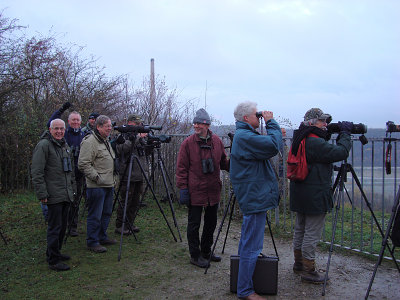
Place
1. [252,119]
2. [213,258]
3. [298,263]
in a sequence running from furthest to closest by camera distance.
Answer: [213,258] < [298,263] < [252,119]

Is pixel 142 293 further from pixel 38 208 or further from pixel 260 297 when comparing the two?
pixel 38 208

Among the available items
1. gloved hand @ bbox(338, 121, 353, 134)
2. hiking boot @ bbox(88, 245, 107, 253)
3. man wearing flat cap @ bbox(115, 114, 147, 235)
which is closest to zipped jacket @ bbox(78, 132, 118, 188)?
man wearing flat cap @ bbox(115, 114, 147, 235)

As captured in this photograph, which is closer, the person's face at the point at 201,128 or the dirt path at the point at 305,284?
the dirt path at the point at 305,284

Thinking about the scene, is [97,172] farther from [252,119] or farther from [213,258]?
[252,119]

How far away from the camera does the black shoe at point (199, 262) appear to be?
15.5 ft

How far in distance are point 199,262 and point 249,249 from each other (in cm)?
131

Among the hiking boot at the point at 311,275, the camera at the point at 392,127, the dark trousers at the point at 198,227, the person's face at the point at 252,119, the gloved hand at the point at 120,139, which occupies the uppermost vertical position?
the person's face at the point at 252,119

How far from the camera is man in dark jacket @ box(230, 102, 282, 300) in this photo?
3.60 metres

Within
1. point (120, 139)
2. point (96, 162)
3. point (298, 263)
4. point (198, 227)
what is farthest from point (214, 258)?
point (120, 139)

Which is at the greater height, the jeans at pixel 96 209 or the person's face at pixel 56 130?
the person's face at pixel 56 130

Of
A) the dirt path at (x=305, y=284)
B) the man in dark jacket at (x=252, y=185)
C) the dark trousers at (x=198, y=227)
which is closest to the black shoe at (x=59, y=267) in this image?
the dirt path at (x=305, y=284)

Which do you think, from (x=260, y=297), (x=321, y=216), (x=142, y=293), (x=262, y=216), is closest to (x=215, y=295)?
(x=260, y=297)

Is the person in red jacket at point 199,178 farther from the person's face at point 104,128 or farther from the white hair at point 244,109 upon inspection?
the person's face at point 104,128

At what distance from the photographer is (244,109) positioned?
3.77 metres
